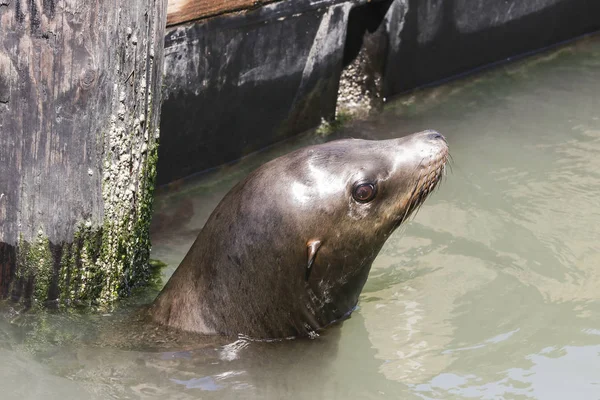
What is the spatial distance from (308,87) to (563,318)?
2954mm

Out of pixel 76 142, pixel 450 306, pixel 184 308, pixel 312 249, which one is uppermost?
pixel 76 142

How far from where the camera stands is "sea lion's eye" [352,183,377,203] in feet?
15.8

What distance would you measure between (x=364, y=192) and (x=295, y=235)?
1.30ft

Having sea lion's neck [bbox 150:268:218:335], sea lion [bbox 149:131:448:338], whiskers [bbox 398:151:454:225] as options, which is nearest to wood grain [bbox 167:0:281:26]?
sea lion [bbox 149:131:448:338]

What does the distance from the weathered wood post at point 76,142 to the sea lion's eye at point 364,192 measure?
1007 millimetres

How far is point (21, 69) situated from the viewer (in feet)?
14.2

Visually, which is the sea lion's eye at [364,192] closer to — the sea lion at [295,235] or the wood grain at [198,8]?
the sea lion at [295,235]

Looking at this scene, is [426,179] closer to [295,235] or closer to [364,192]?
[364,192]

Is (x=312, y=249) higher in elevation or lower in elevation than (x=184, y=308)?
higher

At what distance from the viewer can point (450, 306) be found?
541 centimetres

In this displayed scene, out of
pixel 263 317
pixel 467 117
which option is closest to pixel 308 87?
pixel 467 117

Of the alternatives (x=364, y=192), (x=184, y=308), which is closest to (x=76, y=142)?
(x=184, y=308)

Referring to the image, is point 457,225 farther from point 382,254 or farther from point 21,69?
point 21,69

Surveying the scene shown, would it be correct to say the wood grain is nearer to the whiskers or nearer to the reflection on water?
the reflection on water
